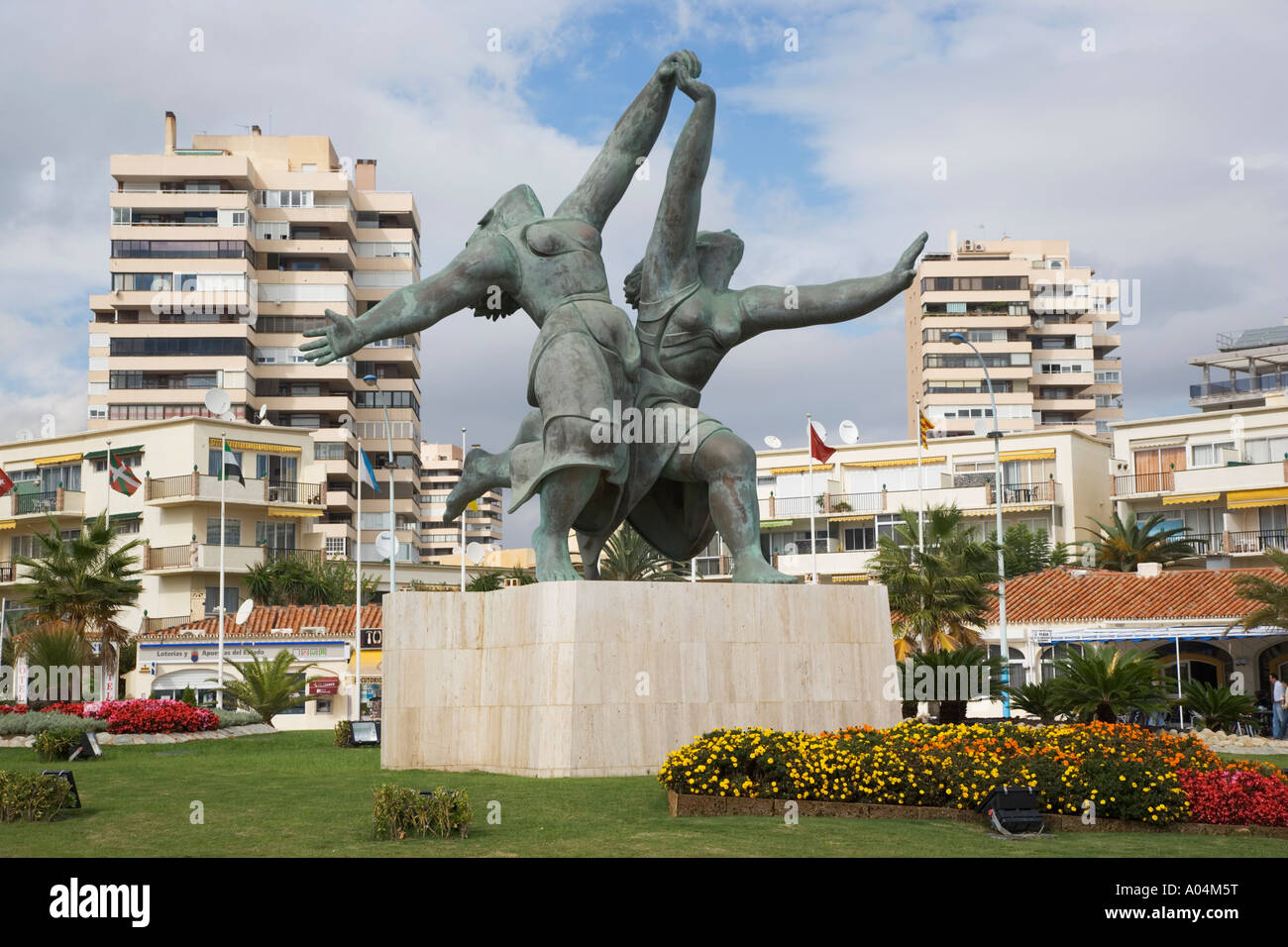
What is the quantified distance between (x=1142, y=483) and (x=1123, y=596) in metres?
18.4

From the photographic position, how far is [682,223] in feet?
52.3

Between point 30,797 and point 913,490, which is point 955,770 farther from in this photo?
point 913,490

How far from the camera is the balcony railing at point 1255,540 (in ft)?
178

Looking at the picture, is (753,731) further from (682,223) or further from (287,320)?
(287,320)

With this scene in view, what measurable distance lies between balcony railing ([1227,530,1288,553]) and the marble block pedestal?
4351cm

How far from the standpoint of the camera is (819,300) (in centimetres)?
1598

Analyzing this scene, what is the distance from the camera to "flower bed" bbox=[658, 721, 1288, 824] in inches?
468

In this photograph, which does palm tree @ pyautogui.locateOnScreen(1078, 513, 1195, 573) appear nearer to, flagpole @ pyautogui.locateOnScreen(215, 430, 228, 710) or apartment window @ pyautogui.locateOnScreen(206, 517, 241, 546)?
flagpole @ pyautogui.locateOnScreen(215, 430, 228, 710)

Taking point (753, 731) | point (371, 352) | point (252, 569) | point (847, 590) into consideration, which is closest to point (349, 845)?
point (753, 731)

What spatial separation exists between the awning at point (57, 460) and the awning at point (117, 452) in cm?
116

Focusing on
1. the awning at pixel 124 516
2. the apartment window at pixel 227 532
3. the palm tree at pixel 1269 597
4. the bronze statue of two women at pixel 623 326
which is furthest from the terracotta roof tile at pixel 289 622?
the bronze statue of two women at pixel 623 326

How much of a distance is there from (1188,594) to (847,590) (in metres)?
27.6

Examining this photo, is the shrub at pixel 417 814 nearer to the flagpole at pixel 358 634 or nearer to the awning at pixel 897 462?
the flagpole at pixel 358 634

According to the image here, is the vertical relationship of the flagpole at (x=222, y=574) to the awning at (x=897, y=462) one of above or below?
below
